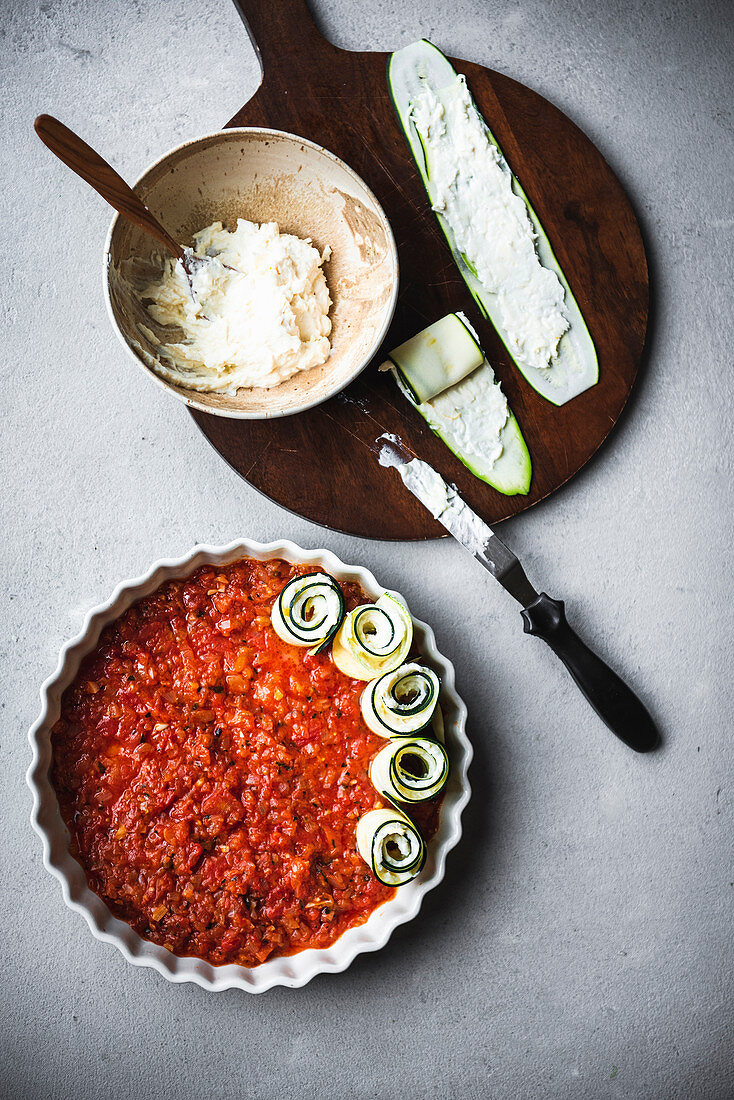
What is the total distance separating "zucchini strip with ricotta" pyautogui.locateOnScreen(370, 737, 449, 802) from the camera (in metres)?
2.16

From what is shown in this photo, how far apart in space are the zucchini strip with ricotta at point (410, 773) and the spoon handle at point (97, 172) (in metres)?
1.57

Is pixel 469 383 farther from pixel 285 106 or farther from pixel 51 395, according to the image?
pixel 51 395

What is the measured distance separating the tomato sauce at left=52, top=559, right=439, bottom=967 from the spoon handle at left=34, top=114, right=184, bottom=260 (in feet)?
3.77

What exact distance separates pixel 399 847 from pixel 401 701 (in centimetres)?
40

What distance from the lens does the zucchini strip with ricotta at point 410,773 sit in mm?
2162

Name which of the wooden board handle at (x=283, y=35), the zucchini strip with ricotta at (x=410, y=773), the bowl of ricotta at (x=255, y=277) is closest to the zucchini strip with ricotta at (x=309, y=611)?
the zucchini strip with ricotta at (x=410, y=773)

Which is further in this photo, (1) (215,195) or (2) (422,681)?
(1) (215,195)

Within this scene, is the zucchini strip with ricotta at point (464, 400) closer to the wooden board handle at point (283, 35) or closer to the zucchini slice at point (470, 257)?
the zucchini slice at point (470, 257)

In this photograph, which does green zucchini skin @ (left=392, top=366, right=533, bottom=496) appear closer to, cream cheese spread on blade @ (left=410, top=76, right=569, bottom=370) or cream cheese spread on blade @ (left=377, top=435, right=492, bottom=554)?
cream cheese spread on blade @ (left=377, top=435, right=492, bottom=554)

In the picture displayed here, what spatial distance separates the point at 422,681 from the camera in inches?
87.4

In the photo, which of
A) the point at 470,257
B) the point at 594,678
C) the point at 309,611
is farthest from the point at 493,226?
the point at 594,678

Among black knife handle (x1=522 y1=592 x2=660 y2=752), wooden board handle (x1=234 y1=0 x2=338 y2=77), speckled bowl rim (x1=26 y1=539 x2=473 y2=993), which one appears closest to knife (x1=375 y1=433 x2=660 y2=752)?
black knife handle (x1=522 y1=592 x2=660 y2=752)

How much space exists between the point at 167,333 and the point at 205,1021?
2.17m

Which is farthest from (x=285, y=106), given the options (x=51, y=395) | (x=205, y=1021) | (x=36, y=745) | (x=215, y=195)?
(x=205, y=1021)
